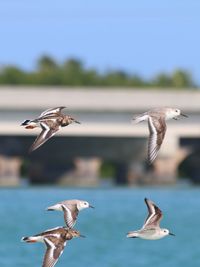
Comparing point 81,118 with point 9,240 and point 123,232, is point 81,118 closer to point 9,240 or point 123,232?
point 123,232

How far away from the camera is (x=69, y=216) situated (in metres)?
26.1

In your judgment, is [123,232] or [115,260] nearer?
[115,260]

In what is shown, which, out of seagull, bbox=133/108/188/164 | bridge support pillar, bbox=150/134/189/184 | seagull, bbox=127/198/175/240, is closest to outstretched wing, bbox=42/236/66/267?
seagull, bbox=127/198/175/240

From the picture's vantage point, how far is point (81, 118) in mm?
86750

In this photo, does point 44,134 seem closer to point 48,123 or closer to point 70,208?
point 48,123

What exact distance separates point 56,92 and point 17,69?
71698mm

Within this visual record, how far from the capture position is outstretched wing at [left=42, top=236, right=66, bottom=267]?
24.4 metres

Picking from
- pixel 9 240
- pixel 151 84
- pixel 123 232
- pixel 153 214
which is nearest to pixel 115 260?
pixel 9 240

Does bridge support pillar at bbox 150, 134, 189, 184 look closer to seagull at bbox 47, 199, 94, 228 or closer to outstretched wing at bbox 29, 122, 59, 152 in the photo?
seagull at bbox 47, 199, 94, 228

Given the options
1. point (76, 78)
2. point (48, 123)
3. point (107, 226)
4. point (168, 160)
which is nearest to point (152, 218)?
point (48, 123)

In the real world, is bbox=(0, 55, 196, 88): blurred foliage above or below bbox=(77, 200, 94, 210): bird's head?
below

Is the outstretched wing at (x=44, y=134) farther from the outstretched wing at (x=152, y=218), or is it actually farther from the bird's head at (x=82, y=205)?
the outstretched wing at (x=152, y=218)

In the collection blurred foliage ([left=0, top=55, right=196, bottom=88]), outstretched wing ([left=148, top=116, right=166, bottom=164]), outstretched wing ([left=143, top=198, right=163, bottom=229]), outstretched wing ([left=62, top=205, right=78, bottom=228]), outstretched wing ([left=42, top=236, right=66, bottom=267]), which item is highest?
outstretched wing ([left=148, top=116, right=166, bottom=164])

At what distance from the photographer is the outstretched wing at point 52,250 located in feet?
79.9
